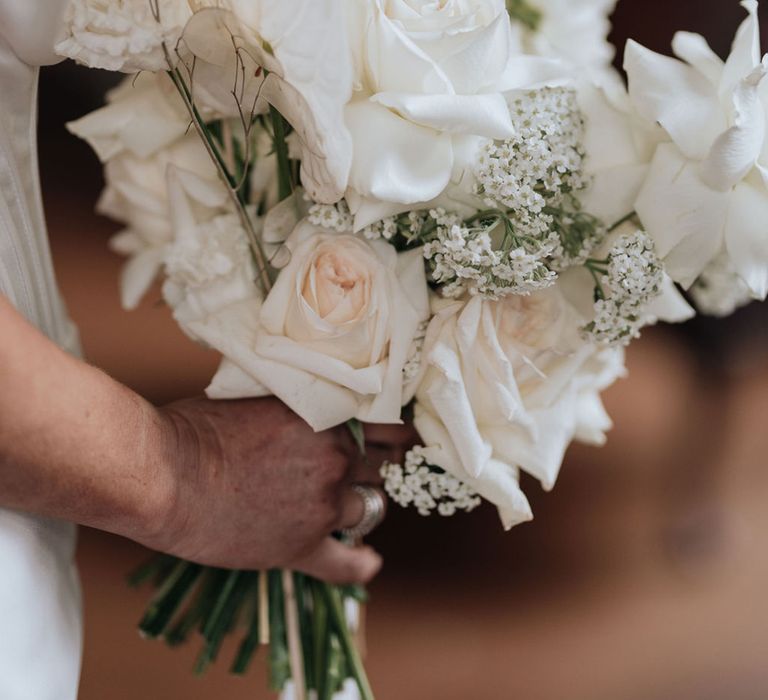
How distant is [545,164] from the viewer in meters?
0.63

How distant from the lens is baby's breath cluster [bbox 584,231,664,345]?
25.6 inches

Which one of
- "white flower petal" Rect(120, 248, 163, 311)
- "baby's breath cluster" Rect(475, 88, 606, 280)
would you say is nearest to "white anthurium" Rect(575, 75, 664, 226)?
"baby's breath cluster" Rect(475, 88, 606, 280)

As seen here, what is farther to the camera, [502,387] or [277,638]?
[277,638]

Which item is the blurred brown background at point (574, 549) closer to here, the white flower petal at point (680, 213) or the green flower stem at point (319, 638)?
the green flower stem at point (319, 638)

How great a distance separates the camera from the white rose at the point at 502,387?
68cm

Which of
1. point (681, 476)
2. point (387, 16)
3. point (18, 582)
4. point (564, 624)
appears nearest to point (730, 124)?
point (387, 16)

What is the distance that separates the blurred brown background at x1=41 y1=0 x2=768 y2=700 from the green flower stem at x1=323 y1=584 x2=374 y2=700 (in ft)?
1.51

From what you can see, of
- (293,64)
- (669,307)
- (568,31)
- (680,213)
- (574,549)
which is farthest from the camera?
(574,549)

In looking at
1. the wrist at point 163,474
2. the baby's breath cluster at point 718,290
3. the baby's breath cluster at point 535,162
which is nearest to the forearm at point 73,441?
the wrist at point 163,474

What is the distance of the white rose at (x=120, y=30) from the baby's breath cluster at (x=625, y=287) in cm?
34

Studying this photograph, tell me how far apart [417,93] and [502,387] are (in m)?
0.23

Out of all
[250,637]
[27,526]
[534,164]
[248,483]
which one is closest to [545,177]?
[534,164]

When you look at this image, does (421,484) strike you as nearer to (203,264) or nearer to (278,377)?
(278,377)

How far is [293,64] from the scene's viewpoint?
553 millimetres
